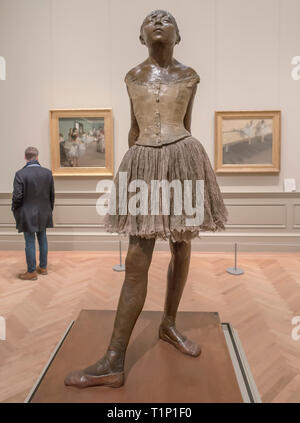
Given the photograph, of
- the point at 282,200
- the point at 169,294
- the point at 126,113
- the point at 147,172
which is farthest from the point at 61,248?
the point at 147,172

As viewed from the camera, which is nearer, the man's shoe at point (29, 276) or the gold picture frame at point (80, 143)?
the man's shoe at point (29, 276)

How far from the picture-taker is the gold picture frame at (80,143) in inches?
257

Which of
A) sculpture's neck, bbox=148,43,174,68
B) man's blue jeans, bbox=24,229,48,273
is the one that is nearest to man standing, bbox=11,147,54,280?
man's blue jeans, bbox=24,229,48,273

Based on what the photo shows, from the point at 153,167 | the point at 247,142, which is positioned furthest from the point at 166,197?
the point at 247,142

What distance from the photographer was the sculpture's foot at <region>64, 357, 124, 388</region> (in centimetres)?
205

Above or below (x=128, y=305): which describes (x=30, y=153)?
above

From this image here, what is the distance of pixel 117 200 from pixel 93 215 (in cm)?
462

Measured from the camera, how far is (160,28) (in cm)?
209

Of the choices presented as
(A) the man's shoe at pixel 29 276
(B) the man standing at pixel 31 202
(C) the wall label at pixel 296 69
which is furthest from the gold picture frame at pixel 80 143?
(C) the wall label at pixel 296 69

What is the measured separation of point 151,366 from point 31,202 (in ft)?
11.9

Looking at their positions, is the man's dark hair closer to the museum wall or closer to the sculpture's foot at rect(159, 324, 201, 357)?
the museum wall

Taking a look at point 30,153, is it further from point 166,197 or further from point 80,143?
point 166,197

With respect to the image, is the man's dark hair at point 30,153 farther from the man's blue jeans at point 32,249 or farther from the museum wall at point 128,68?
the museum wall at point 128,68

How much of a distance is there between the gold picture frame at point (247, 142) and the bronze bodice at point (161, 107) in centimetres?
436
